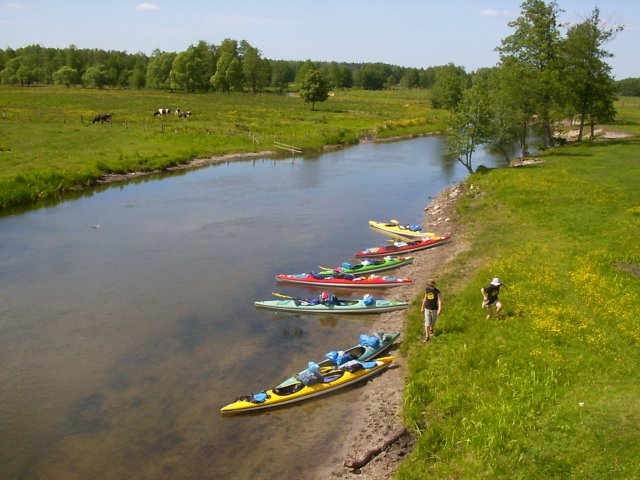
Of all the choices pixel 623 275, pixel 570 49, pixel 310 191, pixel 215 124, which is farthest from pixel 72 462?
pixel 215 124

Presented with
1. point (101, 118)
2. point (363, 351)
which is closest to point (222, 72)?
point (101, 118)

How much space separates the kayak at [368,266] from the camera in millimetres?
28491

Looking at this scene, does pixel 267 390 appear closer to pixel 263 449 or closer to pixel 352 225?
pixel 263 449

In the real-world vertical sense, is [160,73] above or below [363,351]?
above

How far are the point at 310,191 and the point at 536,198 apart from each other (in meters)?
19.5

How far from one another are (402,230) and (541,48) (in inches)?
1442

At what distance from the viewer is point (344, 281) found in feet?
89.7

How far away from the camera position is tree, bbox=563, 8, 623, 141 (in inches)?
2231

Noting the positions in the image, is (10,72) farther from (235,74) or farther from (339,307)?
(339,307)

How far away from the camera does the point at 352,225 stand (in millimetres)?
38250

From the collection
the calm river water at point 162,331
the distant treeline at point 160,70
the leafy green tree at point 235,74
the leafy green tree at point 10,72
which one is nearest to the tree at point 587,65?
the calm river water at point 162,331

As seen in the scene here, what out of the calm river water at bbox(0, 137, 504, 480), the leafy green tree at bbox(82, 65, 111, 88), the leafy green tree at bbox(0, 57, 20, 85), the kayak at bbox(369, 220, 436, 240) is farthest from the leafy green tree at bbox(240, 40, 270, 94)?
the kayak at bbox(369, 220, 436, 240)

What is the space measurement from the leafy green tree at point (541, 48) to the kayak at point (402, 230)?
28902 mm

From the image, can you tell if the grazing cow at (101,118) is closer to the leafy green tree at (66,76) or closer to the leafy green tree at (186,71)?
the leafy green tree at (186,71)
